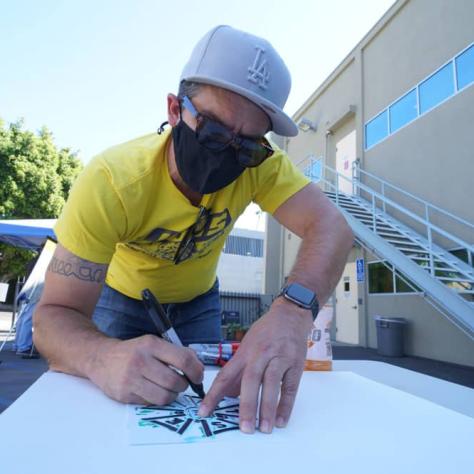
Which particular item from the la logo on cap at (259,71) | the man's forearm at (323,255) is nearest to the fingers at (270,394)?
the man's forearm at (323,255)

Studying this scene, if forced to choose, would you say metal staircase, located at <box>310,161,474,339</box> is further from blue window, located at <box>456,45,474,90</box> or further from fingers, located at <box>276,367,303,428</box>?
fingers, located at <box>276,367,303,428</box>

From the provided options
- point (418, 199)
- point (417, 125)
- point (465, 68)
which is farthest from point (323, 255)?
point (417, 125)

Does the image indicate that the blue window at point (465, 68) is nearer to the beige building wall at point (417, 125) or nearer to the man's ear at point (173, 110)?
the beige building wall at point (417, 125)

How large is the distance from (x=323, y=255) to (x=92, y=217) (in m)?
0.80

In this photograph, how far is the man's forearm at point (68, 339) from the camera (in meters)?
1.01

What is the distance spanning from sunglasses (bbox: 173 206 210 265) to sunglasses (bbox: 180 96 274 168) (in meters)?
0.26

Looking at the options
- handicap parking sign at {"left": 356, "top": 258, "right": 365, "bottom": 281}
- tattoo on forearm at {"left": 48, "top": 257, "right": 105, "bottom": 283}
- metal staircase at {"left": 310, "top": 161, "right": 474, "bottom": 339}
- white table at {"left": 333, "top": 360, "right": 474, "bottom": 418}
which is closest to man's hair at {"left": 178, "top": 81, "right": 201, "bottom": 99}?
tattoo on forearm at {"left": 48, "top": 257, "right": 105, "bottom": 283}

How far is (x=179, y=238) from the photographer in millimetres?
1472

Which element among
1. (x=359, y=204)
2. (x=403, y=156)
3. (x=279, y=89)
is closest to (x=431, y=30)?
(x=403, y=156)

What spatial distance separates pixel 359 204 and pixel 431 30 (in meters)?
4.09

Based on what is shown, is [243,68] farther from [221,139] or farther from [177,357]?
[177,357]

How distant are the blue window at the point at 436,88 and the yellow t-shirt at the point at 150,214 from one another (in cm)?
783

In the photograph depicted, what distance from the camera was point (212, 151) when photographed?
134 centimetres

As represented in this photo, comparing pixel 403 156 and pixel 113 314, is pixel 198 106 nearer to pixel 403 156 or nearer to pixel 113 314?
pixel 113 314
